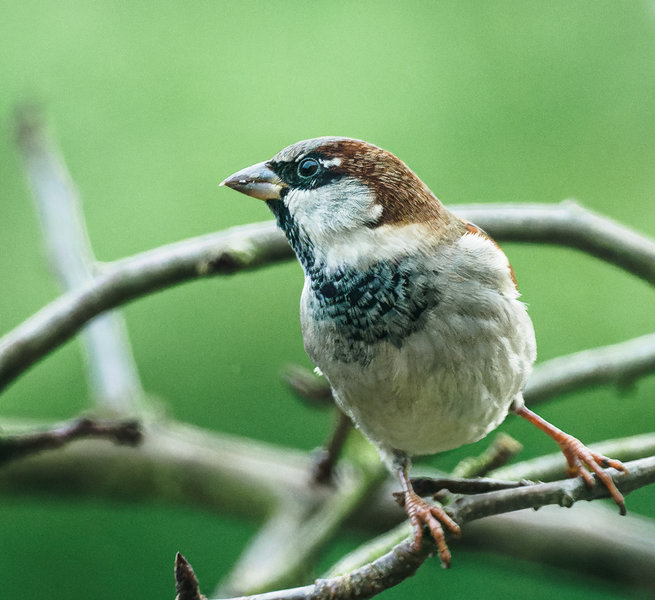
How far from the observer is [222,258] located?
1145mm

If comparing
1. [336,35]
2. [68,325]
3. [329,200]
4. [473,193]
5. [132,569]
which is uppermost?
[336,35]

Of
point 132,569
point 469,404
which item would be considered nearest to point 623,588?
point 469,404

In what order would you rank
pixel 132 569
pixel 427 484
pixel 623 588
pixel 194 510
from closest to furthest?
pixel 427 484, pixel 623 588, pixel 194 510, pixel 132 569

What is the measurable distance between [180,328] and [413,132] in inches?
39.9

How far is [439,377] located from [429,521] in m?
0.17

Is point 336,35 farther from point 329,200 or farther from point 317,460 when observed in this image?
point 329,200

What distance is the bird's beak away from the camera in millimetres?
944

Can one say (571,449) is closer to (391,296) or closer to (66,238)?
(391,296)

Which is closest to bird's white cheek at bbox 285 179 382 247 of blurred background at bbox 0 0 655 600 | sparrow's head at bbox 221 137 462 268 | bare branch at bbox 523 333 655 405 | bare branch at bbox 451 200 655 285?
sparrow's head at bbox 221 137 462 268

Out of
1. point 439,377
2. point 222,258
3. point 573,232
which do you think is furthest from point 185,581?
point 573,232

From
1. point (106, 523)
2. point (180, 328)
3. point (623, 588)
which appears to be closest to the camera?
point (623, 588)

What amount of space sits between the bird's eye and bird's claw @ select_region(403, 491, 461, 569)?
389 mm

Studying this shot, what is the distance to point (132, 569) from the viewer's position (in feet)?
7.79

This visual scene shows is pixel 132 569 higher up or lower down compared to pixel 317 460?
lower down
